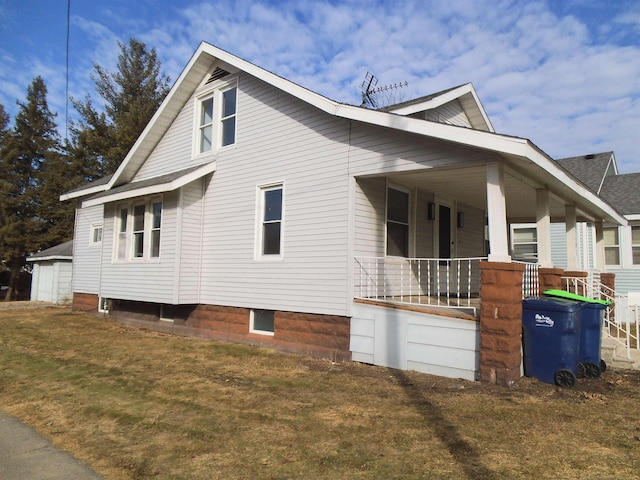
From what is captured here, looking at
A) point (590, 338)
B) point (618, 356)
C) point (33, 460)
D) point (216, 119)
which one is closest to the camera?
point (33, 460)

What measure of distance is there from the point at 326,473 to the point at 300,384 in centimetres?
284

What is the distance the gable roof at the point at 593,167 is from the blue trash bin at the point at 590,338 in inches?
439

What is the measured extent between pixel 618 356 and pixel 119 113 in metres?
34.0

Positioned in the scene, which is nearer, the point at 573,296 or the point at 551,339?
the point at 551,339

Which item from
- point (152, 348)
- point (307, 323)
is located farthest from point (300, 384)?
point (152, 348)

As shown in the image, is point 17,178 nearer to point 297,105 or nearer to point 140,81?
point 140,81

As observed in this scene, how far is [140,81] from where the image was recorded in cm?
3381

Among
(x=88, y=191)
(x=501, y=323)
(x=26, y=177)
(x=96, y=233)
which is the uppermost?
(x=26, y=177)

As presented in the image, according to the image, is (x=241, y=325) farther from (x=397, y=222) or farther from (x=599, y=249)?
(x=599, y=249)

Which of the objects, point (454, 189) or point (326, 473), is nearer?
point (326, 473)

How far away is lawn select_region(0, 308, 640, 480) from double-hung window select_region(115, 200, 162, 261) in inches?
156

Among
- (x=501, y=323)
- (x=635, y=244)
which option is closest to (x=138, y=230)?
(x=501, y=323)

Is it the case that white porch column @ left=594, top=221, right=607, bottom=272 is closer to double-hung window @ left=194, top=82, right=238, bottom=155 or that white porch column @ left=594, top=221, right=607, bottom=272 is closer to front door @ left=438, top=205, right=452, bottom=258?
front door @ left=438, top=205, right=452, bottom=258

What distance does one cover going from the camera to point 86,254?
15953 mm
